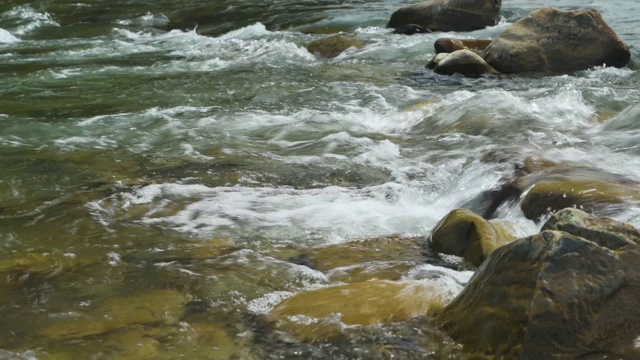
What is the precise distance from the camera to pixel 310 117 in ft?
26.3

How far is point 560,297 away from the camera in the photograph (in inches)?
122

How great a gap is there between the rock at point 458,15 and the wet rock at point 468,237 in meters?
8.52

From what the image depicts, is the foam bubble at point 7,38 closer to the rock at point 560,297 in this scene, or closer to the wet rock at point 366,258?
the wet rock at point 366,258

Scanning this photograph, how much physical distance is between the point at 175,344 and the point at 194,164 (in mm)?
3062

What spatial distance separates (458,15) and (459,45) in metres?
1.92

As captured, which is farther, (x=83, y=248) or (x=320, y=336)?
(x=83, y=248)

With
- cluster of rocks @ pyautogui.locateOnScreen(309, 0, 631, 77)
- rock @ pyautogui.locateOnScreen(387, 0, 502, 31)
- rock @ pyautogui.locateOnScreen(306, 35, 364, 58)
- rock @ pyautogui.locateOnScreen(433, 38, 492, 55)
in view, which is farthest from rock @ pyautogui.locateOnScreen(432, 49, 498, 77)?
rock @ pyautogui.locateOnScreen(387, 0, 502, 31)

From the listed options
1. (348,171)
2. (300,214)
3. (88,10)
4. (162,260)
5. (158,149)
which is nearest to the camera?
(162,260)

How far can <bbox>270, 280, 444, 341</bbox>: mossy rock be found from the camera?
3.68 metres

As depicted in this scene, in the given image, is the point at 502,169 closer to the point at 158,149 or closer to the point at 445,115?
the point at 445,115

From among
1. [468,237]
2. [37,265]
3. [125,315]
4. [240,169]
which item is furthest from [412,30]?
[125,315]

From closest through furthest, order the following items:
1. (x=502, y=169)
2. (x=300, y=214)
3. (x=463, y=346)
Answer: (x=463, y=346)
(x=300, y=214)
(x=502, y=169)

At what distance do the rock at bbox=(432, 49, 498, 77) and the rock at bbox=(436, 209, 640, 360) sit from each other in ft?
21.7

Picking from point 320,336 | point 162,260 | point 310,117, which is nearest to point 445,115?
point 310,117
